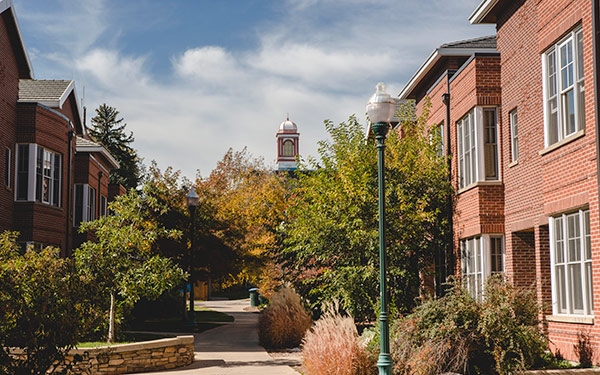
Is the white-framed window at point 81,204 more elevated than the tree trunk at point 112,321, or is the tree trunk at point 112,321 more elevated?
the white-framed window at point 81,204

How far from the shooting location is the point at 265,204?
42938 mm

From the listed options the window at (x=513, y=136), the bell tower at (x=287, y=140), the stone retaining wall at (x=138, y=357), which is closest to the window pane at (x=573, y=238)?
the window at (x=513, y=136)

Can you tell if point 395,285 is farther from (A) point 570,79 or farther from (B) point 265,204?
(B) point 265,204

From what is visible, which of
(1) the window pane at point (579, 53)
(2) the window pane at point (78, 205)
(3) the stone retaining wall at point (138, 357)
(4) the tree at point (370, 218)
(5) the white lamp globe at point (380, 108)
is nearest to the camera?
(5) the white lamp globe at point (380, 108)

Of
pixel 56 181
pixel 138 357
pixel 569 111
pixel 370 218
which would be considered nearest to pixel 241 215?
pixel 56 181

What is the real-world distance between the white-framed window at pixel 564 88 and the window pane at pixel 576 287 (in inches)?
95.6

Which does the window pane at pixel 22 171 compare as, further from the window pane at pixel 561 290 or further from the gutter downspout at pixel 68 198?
the window pane at pixel 561 290

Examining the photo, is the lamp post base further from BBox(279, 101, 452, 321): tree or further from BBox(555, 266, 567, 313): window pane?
BBox(279, 101, 452, 321): tree

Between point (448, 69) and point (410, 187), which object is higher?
point (448, 69)

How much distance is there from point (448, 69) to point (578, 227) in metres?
10.4

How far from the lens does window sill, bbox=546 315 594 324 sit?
41.5 ft

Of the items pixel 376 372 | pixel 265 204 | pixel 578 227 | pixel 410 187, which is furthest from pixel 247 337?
pixel 265 204

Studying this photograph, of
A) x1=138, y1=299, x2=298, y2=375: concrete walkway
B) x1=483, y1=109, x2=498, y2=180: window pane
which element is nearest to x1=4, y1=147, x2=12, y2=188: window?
x1=138, y1=299, x2=298, y2=375: concrete walkway

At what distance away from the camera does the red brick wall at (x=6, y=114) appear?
74.4ft
